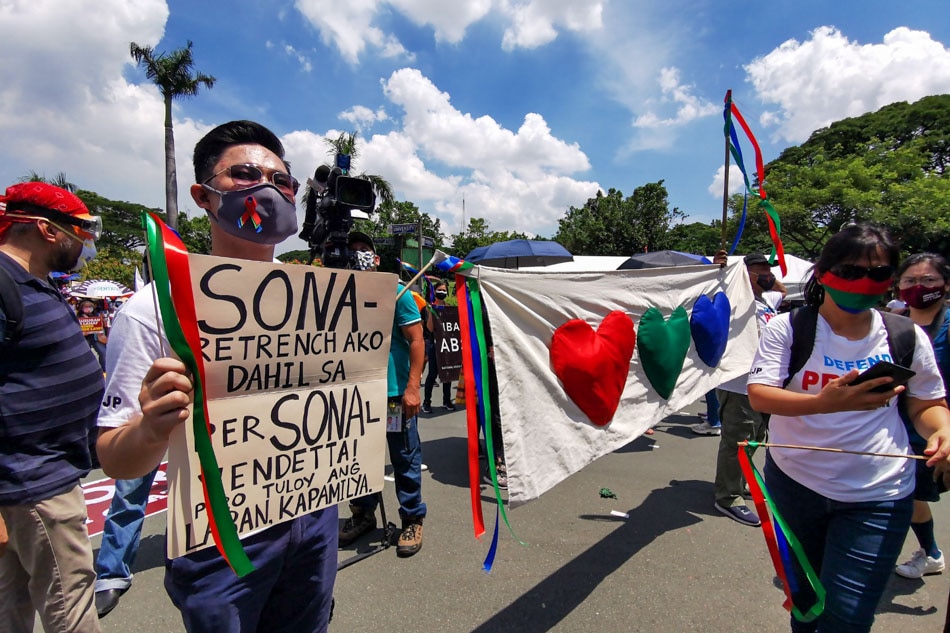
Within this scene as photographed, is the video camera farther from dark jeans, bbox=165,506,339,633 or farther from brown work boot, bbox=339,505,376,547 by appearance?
brown work boot, bbox=339,505,376,547

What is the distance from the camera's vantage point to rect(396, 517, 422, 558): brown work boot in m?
3.01

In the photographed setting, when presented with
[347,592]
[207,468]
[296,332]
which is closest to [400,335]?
[347,592]

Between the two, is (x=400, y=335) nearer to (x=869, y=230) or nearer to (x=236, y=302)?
(x=236, y=302)

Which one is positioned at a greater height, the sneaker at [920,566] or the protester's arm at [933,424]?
the protester's arm at [933,424]

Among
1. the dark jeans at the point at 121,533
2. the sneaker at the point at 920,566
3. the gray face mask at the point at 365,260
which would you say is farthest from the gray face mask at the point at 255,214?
the sneaker at the point at 920,566

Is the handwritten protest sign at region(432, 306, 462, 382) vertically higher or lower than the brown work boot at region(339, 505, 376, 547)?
higher

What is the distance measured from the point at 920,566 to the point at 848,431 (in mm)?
1874

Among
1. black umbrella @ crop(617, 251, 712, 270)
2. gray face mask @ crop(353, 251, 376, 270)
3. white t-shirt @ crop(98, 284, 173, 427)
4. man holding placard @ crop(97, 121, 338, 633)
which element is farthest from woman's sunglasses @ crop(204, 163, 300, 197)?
black umbrella @ crop(617, 251, 712, 270)

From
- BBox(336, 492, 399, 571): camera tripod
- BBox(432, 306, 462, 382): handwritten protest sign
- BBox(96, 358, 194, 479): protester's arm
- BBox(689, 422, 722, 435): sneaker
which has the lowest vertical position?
BBox(689, 422, 722, 435): sneaker

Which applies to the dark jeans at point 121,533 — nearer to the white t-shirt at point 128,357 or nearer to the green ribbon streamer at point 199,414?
the white t-shirt at point 128,357

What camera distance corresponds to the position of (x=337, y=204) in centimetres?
232

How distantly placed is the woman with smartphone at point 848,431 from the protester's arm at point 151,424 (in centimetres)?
188

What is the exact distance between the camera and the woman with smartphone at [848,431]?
1643 millimetres

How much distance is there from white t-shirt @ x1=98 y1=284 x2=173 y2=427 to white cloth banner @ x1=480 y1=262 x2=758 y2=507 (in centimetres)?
124
